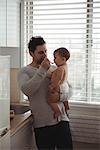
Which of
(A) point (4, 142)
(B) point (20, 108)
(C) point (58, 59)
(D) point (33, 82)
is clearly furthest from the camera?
(B) point (20, 108)

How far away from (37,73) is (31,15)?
4.15ft

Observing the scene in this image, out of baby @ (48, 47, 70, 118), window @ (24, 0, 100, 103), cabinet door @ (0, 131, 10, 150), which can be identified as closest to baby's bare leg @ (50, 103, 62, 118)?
baby @ (48, 47, 70, 118)

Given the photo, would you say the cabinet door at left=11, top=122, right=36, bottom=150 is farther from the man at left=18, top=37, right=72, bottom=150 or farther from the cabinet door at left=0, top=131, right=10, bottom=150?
the cabinet door at left=0, top=131, right=10, bottom=150

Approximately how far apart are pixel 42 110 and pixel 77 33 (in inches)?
45.5

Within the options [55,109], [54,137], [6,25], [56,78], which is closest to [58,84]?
[56,78]

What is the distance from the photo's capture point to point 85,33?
103 inches

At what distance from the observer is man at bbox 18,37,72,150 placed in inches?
70.7

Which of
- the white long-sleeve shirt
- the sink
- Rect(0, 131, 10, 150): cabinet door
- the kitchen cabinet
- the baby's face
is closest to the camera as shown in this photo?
Rect(0, 131, 10, 150): cabinet door

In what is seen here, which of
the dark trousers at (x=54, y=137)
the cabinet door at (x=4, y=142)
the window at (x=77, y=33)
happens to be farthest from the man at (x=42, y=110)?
the window at (x=77, y=33)

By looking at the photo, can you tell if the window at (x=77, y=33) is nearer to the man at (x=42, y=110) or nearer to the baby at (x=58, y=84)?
the baby at (x=58, y=84)

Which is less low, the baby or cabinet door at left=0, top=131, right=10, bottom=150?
the baby

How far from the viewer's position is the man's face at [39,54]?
1836mm

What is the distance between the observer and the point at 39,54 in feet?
6.08

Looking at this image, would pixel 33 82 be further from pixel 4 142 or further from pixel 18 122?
pixel 4 142
